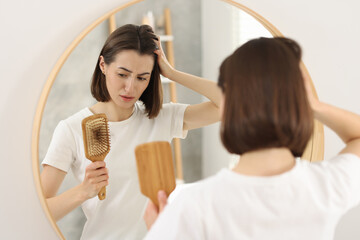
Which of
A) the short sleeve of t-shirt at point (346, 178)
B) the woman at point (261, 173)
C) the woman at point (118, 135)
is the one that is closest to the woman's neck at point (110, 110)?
the woman at point (118, 135)

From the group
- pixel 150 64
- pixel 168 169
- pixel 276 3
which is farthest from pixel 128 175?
pixel 276 3

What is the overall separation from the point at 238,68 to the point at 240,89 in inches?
1.2

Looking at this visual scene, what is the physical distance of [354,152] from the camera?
61 centimetres

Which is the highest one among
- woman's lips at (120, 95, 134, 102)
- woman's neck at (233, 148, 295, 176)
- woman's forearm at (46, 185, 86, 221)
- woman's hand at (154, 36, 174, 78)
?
woman's hand at (154, 36, 174, 78)

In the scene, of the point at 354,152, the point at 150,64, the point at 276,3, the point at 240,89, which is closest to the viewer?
the point at 240,89

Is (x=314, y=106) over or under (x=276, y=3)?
under

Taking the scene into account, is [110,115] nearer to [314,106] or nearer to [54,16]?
[54,16]

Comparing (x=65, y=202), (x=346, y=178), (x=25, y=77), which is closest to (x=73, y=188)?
(x=65, y=202)

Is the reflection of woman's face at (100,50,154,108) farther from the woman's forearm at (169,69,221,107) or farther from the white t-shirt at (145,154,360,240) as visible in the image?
the white t-shirt at (145,154,360,240)

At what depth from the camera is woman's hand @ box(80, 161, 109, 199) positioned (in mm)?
740

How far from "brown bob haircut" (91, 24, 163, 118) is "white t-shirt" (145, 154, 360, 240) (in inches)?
11.1

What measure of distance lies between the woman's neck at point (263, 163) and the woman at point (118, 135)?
0.27 meters

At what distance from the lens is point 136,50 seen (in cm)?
72

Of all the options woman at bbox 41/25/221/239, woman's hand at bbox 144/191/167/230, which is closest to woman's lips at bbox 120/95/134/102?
woman at bbox 41/25/221/239
